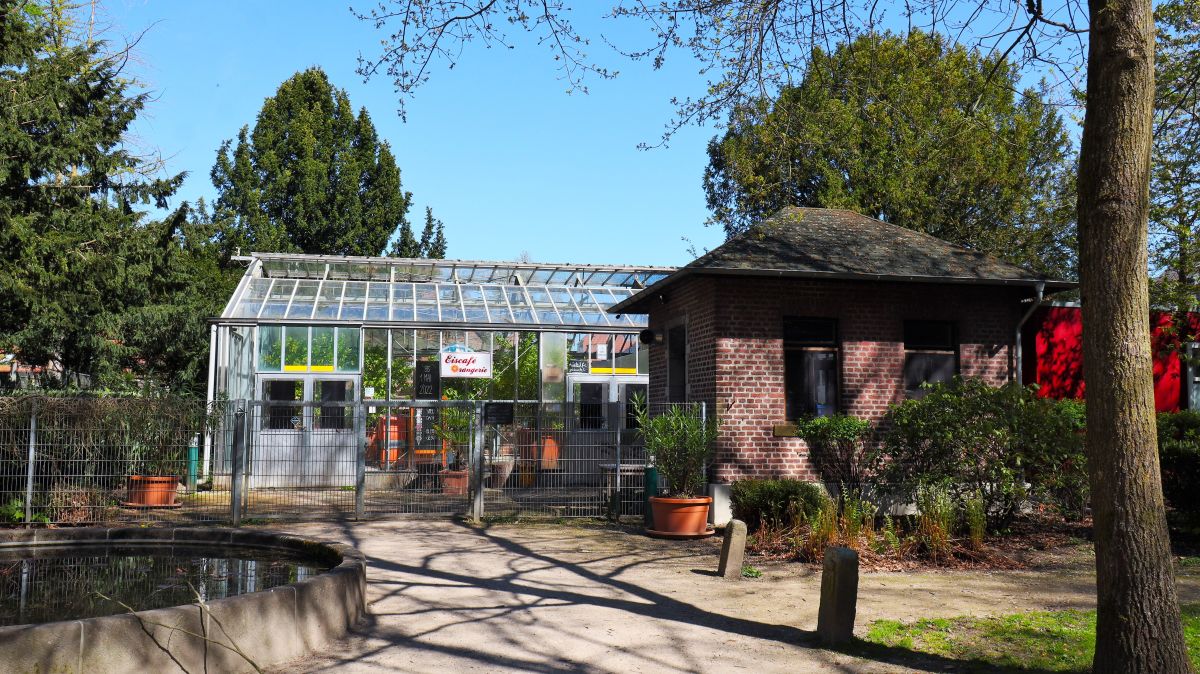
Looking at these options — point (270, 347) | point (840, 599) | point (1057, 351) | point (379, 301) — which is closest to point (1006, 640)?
point (840, 599)

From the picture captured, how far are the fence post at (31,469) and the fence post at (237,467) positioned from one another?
246cm

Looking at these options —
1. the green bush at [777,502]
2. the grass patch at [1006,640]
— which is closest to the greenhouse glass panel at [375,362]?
the green bush at [777,502]

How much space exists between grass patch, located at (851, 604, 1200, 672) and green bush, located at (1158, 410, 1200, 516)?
4.86m

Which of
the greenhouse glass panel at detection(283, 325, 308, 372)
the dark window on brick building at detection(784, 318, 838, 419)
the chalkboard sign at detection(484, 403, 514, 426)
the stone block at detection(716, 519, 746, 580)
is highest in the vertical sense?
the greenhouse glass panel at detection(283, 325, 308, 372)

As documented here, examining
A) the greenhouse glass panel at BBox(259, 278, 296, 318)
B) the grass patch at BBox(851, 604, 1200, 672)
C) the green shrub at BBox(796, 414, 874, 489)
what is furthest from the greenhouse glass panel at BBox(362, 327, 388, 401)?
the grass patch at BBox(851, 604, 1200, 672)

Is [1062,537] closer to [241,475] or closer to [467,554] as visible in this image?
[467,554]

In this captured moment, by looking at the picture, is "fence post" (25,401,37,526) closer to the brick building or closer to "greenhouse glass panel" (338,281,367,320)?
"greenhouse glass panel" (338,281,367,320)

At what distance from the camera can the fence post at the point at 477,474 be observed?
1343cm

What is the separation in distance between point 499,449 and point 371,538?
A: 2987 mm

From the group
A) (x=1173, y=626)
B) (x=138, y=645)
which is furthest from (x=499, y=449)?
(x=1173, y=626)

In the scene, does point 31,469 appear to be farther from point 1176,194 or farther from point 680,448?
point 1176,194

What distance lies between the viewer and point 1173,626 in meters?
5.11

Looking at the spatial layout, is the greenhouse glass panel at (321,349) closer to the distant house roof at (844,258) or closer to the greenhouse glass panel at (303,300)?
the greenhouse glass panel at (303,300)

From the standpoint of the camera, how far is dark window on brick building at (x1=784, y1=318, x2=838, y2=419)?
540 inches
